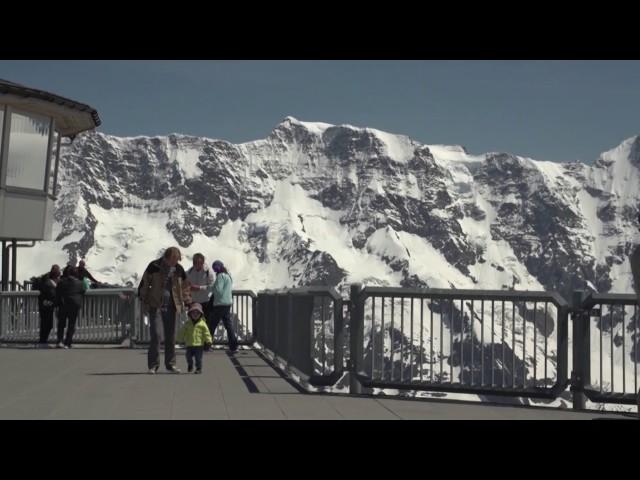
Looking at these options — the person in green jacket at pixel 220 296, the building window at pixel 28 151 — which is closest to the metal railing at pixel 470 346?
the person in green jacket at pixel 220 296

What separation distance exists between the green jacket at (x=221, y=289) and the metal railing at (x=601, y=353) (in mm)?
9924

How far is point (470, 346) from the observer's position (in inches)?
465

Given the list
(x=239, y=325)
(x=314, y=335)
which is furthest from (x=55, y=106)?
(x=314, y=335)

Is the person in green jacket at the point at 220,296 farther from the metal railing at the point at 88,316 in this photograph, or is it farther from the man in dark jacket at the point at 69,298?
the metal railing at the point at 88,316

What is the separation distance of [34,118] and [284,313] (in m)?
20.0

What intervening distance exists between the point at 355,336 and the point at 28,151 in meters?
24.4

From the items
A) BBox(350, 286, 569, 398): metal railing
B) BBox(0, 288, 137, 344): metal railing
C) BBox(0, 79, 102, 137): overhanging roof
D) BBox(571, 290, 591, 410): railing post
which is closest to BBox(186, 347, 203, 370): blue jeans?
BBox(350, 286, 569, 398): metal railing

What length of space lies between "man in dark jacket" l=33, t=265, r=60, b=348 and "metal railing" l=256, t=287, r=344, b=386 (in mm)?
8539

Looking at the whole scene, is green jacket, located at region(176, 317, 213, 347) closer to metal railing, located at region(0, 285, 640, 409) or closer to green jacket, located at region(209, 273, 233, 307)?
metal railing, located at region(0, 285, 640, 409)

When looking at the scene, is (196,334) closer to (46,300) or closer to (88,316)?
(46,300)
